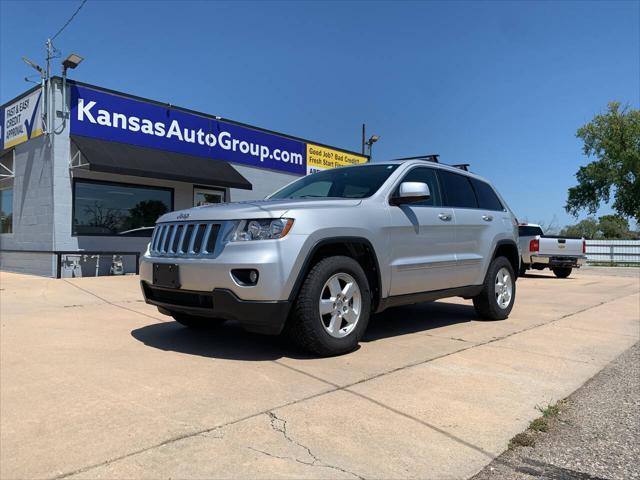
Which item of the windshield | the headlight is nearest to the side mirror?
the windshield

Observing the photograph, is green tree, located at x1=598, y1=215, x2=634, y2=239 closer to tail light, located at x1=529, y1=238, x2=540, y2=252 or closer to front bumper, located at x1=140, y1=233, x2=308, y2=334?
tail light, located at x1=529, y1=238, x2=540, y2=252

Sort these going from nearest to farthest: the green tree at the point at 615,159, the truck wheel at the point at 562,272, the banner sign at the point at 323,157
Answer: the truck wheel at the point at 562,272 < the banner sign at the point at 323,157 < the green tree at the point at 615,159

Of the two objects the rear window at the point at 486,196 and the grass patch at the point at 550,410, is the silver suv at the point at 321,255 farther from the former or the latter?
the grass patch at the point at 550,410

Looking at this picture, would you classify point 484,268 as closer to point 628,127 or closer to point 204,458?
point 204,458

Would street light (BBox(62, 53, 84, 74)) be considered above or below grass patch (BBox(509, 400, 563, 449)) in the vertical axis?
above

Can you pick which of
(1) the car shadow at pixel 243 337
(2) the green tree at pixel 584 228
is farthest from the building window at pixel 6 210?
(2) the green tree at pixel 584 228

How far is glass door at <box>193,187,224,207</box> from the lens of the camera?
15.4 metres

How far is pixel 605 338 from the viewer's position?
572 centimetres

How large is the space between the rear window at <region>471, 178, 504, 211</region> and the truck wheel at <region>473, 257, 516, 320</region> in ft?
2.38

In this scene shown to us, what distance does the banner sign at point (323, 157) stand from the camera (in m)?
19.1

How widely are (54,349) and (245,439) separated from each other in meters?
2.73

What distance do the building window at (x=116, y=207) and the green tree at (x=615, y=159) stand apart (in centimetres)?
3959

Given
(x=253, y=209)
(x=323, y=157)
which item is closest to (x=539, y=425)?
(x=253, y=209)

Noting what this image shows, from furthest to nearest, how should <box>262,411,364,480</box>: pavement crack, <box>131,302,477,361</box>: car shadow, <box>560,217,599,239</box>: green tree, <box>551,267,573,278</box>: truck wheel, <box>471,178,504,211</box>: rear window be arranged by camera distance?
<box>560,217,599,239</box>: green tree → <box>551,267,573,278</box>: truck wheel → <box>471,178,504,211</box>: rear window → <box>131,302,477,361</box>: car shadow → <box>262,411,364,480</box>: pavement crack
